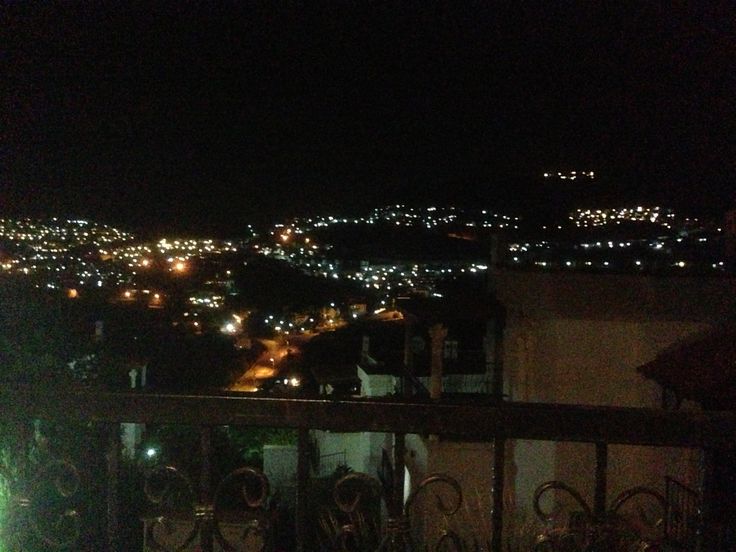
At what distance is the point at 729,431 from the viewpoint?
204 centimetres

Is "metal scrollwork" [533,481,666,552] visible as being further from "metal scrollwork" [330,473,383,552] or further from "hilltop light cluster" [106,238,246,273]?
"hilltop light cluster" [106,238,246,273]

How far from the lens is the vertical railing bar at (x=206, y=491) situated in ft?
7.36

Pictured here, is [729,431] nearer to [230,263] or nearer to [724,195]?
[724,195]

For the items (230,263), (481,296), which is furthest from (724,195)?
(230,263)

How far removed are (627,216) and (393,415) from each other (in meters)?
13.3

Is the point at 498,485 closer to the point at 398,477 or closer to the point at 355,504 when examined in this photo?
the point at 398,477

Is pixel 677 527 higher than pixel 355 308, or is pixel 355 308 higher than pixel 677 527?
pixel 355 308

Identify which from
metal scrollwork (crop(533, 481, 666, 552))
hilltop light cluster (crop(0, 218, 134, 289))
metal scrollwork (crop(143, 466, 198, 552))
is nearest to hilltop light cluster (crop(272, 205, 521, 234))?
hilltop light cluster (crop(0, 218, 134, 289))

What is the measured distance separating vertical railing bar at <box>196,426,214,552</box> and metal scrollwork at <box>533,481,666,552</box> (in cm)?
91

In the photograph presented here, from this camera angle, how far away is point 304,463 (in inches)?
87.4

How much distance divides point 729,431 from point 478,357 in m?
12.7

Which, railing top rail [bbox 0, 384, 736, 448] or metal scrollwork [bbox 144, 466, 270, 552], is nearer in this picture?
railing top rail [bbox 0, 384, 736, 448]

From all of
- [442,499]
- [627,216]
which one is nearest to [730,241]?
[627,216]

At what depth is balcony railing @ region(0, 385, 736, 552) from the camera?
2102 millimetres
